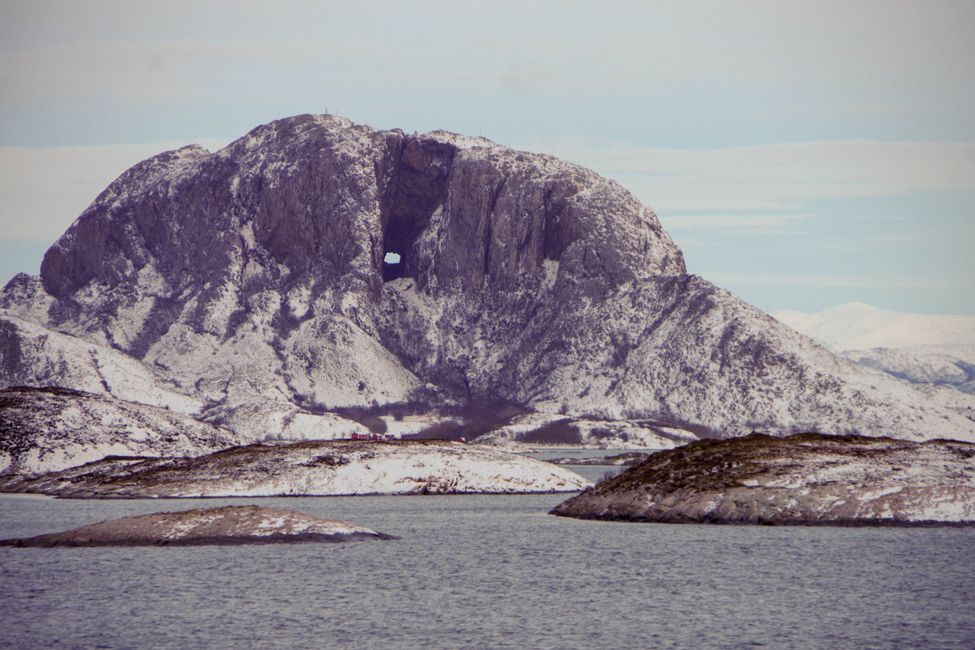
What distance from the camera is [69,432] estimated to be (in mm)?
171750

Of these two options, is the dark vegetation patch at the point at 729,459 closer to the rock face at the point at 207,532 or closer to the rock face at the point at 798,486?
the rock face at the point at 798,486

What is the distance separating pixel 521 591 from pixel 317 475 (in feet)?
257

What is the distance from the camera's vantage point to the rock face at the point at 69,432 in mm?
168000

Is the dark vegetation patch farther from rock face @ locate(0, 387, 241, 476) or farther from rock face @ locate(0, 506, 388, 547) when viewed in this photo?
rock face @ locate(0, 387, 241, 476)

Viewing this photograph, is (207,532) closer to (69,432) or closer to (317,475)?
(317,475)

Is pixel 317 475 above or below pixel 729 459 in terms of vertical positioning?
below

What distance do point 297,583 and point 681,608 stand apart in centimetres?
1909

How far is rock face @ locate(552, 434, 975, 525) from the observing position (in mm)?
94750

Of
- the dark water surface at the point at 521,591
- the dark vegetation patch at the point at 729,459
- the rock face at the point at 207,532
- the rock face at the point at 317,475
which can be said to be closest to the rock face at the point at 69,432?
the rock face at the point at 317,475

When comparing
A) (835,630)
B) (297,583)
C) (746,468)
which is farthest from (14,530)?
(835,630)

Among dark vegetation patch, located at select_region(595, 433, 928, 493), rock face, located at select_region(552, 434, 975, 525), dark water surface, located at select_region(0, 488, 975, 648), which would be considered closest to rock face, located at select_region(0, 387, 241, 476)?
dark water surface, located at select_region(0, 488, 975, 648)

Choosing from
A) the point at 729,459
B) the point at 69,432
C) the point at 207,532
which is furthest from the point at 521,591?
the point at 69,432

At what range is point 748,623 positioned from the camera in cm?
5875

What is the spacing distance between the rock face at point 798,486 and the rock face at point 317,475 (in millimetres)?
38159
